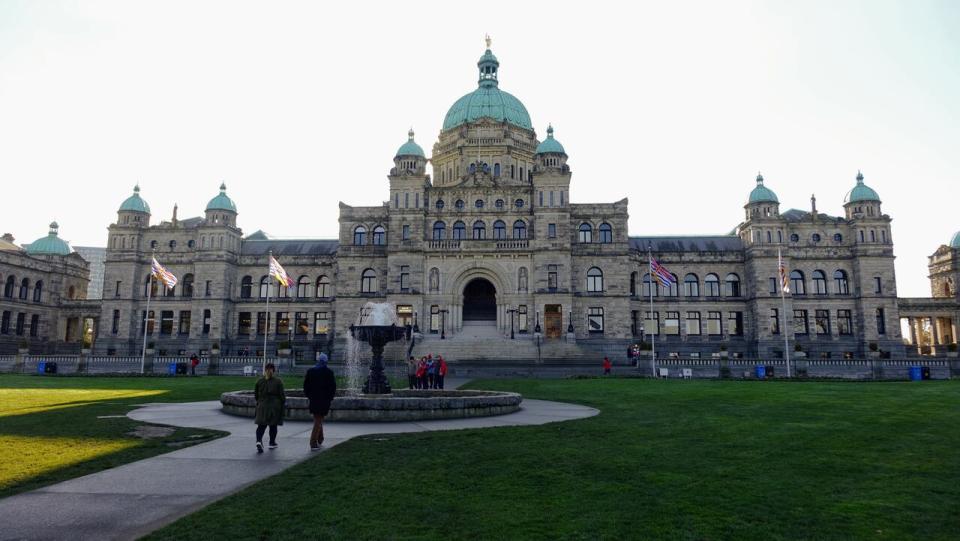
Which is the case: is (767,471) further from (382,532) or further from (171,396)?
(171,396)

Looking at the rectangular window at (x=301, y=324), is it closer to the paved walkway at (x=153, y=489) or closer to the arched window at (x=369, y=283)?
the arched window at (x=369, y=283)

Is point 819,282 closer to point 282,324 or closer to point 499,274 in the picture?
point 499,274

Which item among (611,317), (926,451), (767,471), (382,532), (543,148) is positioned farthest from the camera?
(543,148)

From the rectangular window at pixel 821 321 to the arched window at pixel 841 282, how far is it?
262 cm

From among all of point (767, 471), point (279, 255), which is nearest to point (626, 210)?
point (279, 255)

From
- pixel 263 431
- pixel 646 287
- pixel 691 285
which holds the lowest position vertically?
pixel 263 431

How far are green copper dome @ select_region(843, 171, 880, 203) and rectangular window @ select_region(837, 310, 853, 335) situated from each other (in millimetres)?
11775

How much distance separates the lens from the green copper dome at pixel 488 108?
67562mm

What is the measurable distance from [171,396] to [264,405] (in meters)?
15.2

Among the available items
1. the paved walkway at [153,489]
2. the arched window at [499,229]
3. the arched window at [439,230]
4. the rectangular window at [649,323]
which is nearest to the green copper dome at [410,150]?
the arched window at [439,230]

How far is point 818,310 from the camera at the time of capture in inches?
2409

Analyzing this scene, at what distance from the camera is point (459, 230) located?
58188 mm

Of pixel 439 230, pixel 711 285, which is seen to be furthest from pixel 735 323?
pixel 439 230

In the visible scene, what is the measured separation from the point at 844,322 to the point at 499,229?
1437 inches
